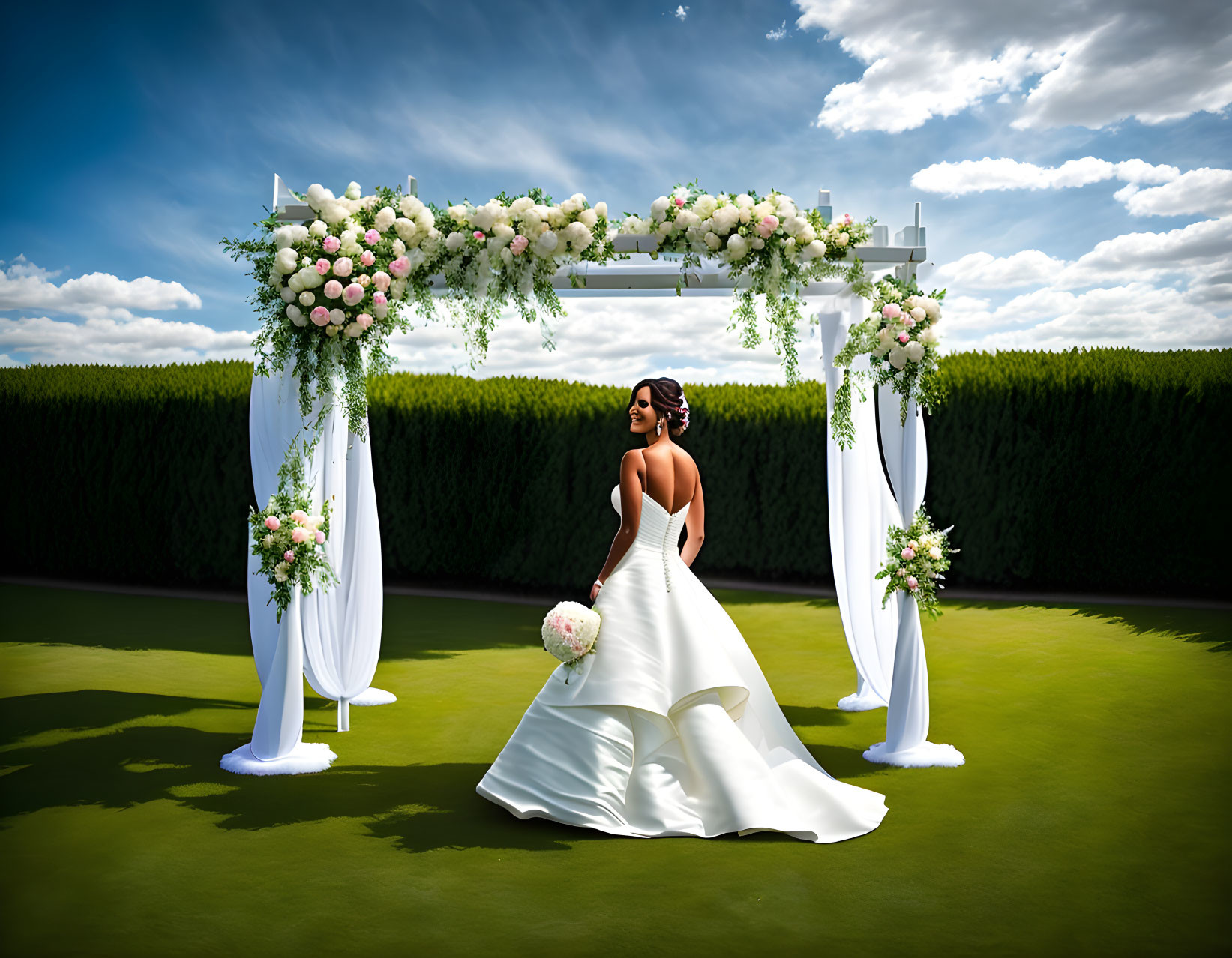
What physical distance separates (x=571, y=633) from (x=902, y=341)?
2889 millimetres

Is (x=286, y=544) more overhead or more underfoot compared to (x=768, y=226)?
more underfoot

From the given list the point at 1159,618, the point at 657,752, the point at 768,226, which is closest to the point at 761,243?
the point at 768,226

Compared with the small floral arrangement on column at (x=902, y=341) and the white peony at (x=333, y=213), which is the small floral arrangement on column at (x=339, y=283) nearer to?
the white peony at (x=333, y=213)

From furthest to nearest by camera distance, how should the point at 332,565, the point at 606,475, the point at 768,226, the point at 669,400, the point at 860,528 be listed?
the point at 606,475
the point at 332,565
the point at 860,528
the point at 768,226
the point at 669,400

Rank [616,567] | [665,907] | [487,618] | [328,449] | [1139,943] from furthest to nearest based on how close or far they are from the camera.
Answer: [487,618] < [328,449] < [616,567] < [665,907] < [1139,943]

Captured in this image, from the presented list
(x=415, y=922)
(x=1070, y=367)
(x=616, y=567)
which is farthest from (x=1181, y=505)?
(x=415, y=922)

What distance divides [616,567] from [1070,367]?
32.2 feet

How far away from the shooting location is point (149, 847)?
480 cm

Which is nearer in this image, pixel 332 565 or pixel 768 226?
pixel 768 226

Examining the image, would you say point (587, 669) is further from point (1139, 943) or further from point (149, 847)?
point (1139, 943)

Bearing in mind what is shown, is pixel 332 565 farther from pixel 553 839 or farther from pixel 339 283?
pixel 553 839

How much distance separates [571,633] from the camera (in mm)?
5098

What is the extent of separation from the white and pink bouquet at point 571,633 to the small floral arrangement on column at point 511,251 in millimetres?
2070

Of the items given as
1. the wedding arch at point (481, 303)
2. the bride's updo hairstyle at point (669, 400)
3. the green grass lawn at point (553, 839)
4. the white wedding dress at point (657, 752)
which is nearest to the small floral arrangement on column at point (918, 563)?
the wedding arch at point (481, 303)
